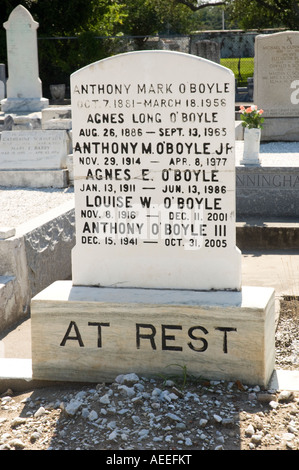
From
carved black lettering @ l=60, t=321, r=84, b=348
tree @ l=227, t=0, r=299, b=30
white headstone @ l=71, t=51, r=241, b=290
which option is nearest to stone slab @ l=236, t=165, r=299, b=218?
white headstone @ l=71, t=51, r=241, b=290

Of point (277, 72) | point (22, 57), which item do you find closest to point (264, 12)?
point (22, 57)

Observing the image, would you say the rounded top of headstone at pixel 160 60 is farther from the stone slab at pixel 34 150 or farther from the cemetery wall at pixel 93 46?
the cemetery wall at pixel 93 46

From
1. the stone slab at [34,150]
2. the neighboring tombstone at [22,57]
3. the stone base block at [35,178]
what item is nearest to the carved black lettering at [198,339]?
the stone base block at [35,178]

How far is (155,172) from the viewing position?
11.5 ft

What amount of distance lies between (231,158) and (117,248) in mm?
752

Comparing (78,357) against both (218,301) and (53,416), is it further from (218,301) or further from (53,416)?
(218,301)

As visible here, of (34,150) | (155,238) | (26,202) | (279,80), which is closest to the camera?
(155,238)

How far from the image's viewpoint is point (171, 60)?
3.40 m

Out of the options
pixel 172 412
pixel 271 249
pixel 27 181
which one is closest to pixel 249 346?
pixel 172 412

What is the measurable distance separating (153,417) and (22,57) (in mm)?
15915

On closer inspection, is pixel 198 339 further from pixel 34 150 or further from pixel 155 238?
pixel 34 150

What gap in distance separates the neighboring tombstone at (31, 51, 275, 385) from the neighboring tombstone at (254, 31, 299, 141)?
8229 mm

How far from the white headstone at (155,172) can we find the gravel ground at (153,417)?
0.59 meters

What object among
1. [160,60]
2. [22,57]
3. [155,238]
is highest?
[160,60]
